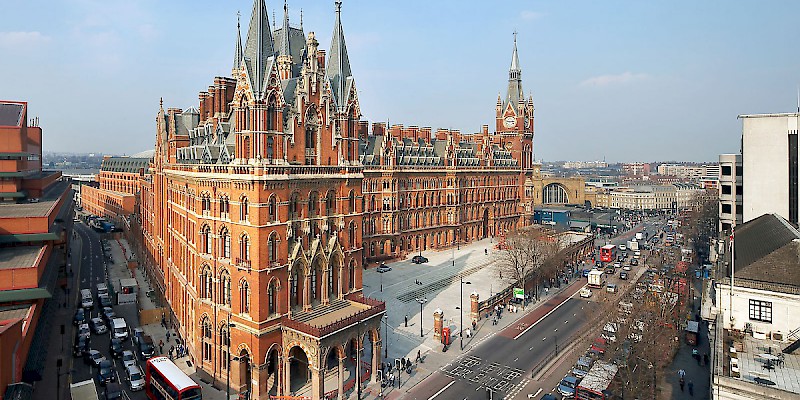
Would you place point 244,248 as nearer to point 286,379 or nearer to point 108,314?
point 286,379

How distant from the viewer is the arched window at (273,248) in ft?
148

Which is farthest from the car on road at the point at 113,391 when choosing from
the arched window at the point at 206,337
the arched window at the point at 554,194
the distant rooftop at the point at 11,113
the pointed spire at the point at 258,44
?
the arched window at the point at 554,194

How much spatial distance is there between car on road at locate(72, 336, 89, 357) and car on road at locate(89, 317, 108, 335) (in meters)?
3.02

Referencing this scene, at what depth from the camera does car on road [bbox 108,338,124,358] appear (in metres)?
55.3

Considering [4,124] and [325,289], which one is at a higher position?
[4,124]

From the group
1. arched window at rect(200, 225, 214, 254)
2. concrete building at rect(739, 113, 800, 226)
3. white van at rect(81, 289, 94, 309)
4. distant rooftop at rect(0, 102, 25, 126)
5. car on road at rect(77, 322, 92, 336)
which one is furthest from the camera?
white van at rect(81, 289, 94, 309)

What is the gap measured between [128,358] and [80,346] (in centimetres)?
774

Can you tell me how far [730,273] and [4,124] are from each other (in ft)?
252

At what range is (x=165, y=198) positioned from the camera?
7169cm

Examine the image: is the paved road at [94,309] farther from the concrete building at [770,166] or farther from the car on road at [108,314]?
the concrete building at [770,166]

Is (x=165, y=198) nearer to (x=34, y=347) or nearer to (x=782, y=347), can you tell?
(x=34, y=347)

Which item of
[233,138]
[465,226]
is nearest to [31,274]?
[233,138]

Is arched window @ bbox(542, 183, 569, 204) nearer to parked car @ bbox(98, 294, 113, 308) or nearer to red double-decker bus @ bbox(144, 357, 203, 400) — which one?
parked car @ bbox(98, 294, 113, 308)

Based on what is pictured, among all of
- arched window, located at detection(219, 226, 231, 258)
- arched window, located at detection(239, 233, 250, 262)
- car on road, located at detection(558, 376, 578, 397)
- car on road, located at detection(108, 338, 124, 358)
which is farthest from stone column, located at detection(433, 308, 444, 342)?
car on road, located at detection(108, 338, 124, 358)
